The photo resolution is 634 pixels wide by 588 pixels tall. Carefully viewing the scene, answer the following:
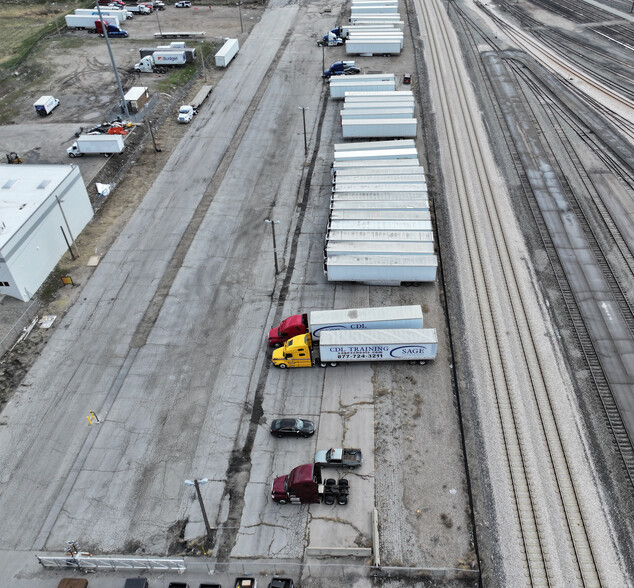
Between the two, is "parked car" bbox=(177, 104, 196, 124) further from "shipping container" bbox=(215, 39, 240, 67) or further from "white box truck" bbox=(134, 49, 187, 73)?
"white box truck" bbox=(134, 49, 187, 73)

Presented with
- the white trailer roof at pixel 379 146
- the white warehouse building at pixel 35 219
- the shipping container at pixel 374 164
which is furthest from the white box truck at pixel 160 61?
the shipping container at pixel 374 164

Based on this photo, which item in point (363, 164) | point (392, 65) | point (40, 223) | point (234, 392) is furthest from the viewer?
point (392, 65)

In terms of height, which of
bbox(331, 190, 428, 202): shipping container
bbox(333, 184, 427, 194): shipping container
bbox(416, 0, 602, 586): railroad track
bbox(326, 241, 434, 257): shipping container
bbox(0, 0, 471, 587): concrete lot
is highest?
bbox(333, 184, 427, 194): shipping container

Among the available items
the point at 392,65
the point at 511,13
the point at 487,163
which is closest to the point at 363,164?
the point at 487,163

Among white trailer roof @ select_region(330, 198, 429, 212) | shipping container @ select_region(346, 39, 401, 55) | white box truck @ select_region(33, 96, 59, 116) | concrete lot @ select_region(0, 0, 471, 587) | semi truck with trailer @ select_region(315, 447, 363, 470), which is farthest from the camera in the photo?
shipping container @ select_region(346, 39, 401, 55)

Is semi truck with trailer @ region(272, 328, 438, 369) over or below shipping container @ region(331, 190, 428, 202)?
below

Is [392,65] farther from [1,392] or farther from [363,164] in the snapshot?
[1,392]

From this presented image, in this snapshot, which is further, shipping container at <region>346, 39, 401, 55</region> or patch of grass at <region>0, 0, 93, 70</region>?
patch of grass at <region>0, 0, 93, 70</region>

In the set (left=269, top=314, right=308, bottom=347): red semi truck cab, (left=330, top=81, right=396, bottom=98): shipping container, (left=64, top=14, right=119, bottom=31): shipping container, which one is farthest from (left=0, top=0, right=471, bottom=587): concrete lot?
(left=64, top=14, right=119, bottom=31): shipping container
